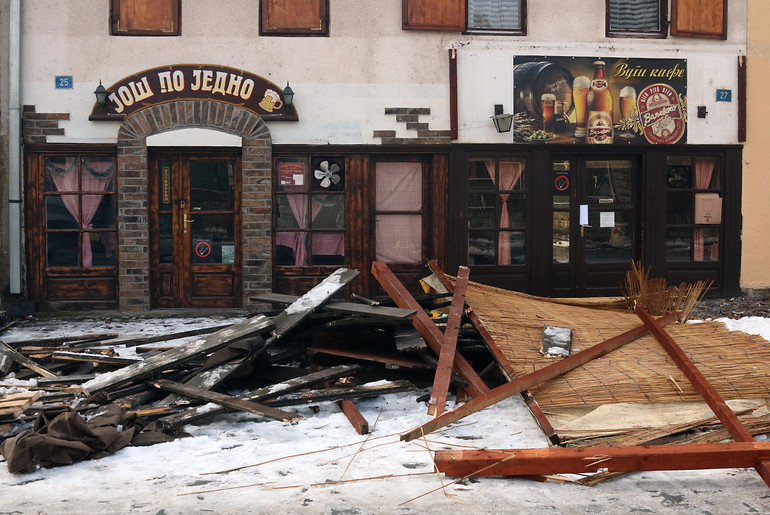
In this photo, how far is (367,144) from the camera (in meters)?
9.12

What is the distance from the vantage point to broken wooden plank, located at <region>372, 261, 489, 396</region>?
4.84 meters

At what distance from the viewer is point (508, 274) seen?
9.40 m

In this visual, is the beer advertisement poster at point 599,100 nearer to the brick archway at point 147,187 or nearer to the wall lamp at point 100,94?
the brick archway at point 147,187

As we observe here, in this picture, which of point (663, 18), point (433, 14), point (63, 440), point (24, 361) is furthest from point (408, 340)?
point (663, 18)

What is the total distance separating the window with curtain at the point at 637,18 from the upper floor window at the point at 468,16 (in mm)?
1216

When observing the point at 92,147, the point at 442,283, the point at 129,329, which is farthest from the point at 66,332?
the point at 442,283

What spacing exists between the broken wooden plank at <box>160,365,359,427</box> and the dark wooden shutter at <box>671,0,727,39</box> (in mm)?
6950

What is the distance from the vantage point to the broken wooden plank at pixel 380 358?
5.11 m

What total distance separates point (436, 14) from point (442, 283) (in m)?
4.24

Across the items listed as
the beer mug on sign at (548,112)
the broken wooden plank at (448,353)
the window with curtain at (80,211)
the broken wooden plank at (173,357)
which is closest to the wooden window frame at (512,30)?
the beer mug on sign at (548,112)

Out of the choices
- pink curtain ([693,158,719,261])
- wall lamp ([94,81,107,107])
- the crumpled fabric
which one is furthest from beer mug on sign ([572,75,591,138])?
the crumpled fabric

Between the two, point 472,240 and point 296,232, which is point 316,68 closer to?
point 296,232

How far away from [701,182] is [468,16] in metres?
3.77

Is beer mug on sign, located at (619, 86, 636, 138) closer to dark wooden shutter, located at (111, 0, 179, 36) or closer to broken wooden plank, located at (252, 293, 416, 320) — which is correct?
broken wooden plank, located at (252, 293, 416, 320)
